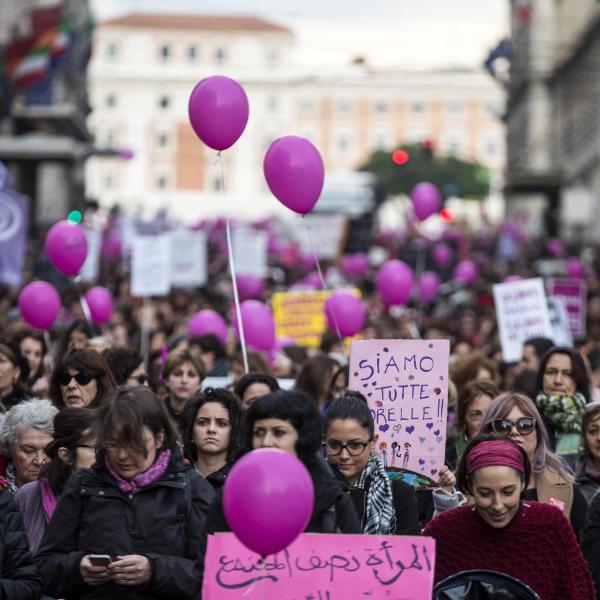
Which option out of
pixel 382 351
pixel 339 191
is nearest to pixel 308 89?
pixel 339 191

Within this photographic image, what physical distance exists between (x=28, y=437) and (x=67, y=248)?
5.20 metres

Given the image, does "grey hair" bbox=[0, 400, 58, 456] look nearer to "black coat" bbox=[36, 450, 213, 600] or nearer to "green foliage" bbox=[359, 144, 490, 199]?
"black coat" bbox=[36, 450, 213, 600]

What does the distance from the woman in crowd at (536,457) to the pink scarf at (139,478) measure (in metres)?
1.50

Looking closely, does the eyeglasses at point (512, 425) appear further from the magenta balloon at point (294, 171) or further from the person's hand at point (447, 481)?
the magenta balloon at point (294, 171)

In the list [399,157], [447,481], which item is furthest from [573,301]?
[399,157]

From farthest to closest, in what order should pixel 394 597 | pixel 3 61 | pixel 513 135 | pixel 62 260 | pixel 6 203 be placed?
pixel 513 135 → pixel 3 61 → pixel 6 203 → pixel 62 260 → pixel 394 597

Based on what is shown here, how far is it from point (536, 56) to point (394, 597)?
205ft

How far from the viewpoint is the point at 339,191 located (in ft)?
215

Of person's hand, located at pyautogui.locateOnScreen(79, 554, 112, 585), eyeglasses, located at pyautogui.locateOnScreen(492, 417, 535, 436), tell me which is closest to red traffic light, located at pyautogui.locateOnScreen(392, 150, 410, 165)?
eyeglasses, located at pyautogui.locateOnScreen(492, 417, 535, 436)

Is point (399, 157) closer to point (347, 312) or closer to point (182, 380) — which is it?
point (347, 312)

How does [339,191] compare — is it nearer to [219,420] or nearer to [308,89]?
[308,89]

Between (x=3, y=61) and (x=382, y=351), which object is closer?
(x=382, y=351)

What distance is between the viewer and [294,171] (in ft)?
28.5

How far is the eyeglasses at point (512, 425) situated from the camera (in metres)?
6.39
